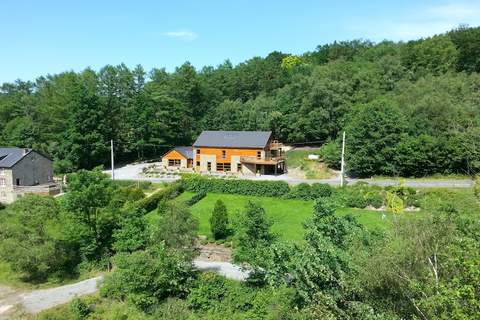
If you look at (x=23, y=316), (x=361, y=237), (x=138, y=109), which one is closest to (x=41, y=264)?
(x=23, y=316)

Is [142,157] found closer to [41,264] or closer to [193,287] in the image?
[41,264]

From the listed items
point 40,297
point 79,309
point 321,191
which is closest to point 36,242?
point 40,297

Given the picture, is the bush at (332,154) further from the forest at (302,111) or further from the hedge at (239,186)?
the hedge at (239,186)

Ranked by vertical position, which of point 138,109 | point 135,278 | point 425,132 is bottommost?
point 135,278

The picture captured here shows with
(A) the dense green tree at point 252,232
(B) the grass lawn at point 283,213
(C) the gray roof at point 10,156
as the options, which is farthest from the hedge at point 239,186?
(C) the gray roof at point 10,156

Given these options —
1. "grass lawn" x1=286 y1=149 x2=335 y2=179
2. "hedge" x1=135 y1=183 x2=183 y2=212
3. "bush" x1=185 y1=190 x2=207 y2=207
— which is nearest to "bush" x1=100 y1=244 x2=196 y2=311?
"hedge" x1=135 y1=183 x2=183 y2=212

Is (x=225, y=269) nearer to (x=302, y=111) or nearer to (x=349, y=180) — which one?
(x=349, y=180)
